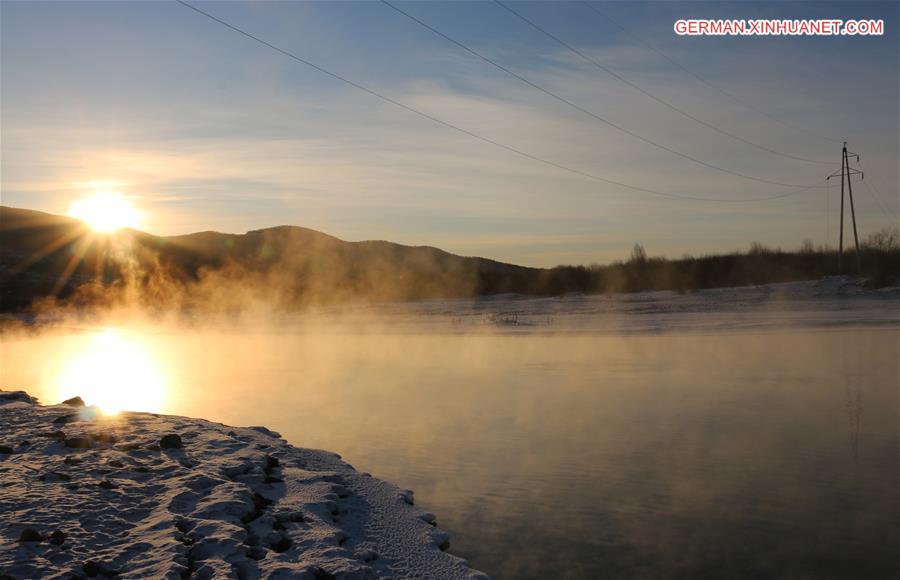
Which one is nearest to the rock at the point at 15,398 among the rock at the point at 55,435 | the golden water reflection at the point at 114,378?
the golden water reflection at the point at 114,378

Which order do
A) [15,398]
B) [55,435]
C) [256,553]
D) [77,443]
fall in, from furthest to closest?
1. [15,398]
2. [55,435]
3. [77,443]
4. [256,553]

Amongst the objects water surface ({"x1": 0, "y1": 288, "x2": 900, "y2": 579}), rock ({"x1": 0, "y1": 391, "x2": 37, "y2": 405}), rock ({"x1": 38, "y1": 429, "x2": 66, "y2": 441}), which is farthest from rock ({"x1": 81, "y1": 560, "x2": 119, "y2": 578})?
rock ({"x1": 0, "y1": 391, "x2": 37, "y2": 405})

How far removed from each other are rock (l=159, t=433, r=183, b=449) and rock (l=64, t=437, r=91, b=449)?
0.69m

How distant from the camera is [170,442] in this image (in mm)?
7895

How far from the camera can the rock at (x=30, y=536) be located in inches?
197

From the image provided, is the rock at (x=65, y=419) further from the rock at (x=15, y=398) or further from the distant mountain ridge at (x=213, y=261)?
the distant mountain ridge at (x=213, y=261)

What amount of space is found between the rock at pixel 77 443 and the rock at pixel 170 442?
0.69 metres

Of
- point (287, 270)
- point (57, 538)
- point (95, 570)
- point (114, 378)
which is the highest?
point (287, 270)

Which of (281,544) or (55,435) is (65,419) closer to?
(55,435)

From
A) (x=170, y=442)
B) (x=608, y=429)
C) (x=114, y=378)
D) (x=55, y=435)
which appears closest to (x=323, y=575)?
(x=170, y=442)

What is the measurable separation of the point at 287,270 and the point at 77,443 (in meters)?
109

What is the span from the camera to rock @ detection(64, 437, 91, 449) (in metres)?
7.53

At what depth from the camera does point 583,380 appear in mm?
14500

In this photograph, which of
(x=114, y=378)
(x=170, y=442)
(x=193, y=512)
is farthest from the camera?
(x=114, y=378)
